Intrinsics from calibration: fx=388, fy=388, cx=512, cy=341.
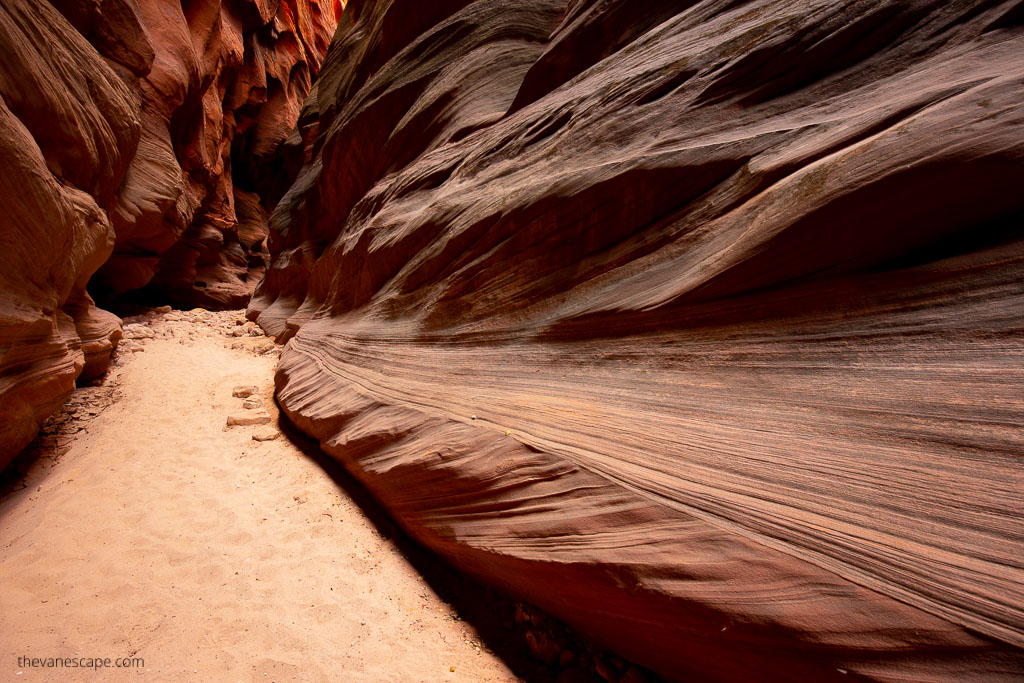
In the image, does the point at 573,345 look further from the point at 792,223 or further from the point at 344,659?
the point at 344,659

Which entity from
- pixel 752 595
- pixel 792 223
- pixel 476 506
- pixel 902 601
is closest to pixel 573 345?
pixel 476 506

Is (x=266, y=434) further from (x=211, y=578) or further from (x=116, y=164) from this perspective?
(x=116, y=164)

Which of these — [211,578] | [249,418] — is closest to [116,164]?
[249,418]

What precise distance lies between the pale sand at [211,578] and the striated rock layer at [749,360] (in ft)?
1.43

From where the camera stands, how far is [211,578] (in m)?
2.49

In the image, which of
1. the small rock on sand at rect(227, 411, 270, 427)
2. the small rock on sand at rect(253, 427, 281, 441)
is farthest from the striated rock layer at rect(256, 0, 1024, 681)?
the small rock on sand at rect(227, 411, 270, 427)

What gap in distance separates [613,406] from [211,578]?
9.10ft

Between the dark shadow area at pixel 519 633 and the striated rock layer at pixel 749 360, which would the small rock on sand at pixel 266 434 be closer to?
the striated rock layer at pixel 749 360

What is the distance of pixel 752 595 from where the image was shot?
1321 mm

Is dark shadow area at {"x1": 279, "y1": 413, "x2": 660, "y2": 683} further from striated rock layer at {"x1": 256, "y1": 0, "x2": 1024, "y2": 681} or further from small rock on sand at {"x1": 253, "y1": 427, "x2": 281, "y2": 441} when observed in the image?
small rock on sand at {"x1": 253, "y1": 427, "x2": 281, "y2": 441}

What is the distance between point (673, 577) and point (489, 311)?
7.82ft

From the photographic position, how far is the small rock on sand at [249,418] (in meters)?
4.87

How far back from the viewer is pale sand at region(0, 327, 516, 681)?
201cm

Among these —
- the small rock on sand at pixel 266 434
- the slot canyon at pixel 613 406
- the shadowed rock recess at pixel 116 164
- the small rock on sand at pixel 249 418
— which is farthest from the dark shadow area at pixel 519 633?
the shadowed rock recess at pixel 116 164
